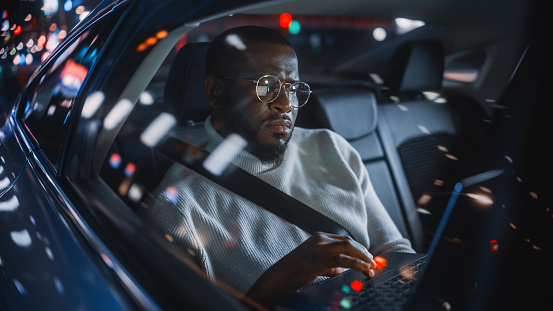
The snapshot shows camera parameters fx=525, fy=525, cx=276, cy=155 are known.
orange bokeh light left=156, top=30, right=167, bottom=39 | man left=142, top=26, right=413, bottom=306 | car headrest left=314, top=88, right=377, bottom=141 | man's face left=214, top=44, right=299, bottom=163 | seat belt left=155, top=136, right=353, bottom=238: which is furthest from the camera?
car headrest left=314, top=88, right=377, bottom=141

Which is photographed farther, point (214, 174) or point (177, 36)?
point (214, 174)

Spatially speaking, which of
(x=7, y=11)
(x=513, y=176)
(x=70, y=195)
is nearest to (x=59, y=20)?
(x=7, y=11)

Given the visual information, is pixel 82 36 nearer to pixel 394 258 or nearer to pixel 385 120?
pixel 394 258

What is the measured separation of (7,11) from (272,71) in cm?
490

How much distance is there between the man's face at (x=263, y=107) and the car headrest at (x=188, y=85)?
0.22 metres

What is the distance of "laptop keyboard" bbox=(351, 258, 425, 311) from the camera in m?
1.03

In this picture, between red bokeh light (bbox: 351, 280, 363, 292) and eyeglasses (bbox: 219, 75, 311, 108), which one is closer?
red bokeh light (bbox: 351, 280, 363, 292)

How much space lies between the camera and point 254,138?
5.68 ft

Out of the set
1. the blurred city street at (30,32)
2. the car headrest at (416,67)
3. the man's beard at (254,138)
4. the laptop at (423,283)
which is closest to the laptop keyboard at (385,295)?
the laptop at (423,283)

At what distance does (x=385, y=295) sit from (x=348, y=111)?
1686 millimetres

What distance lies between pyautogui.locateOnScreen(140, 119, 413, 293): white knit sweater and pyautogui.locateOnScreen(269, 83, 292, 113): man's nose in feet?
0.66

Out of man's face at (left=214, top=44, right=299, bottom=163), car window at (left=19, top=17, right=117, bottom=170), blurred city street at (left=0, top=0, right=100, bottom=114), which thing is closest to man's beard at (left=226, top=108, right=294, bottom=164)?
man's face at (left=214, top=44, right=299, bottom=163)

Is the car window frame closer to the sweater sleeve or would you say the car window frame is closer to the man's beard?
the man's beard

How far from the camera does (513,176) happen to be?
2.26 feet
